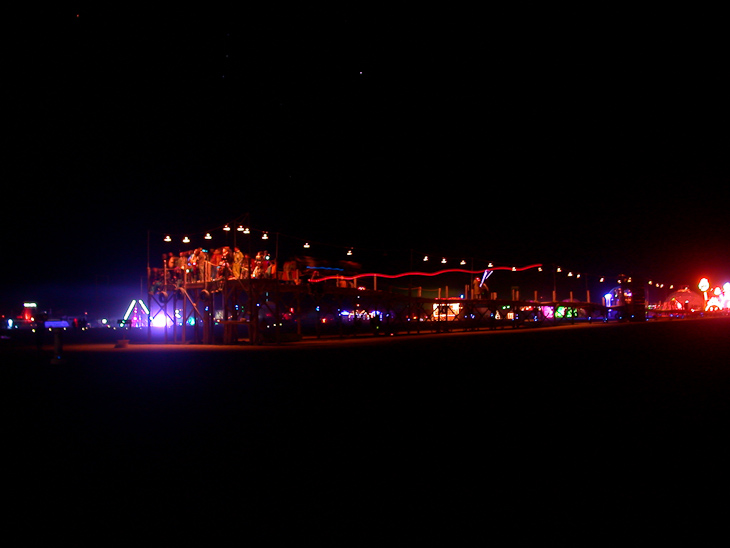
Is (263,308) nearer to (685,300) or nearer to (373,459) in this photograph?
(373,459)

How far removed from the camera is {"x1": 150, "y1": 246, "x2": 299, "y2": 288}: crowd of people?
70.1 ft

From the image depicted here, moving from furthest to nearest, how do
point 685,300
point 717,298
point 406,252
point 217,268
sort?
point 717,298
point 685,300
point 406,252
point 217,268

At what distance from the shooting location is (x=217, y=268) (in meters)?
22.0

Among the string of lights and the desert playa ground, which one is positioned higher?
the string of lights

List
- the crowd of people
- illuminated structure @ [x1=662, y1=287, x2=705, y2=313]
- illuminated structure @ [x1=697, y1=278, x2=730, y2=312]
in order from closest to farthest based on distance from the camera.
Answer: the crowd of people
illuminated structure @ [x1=662, y1=287, x2=705, y2=313]
illuminated structure @ [x1=697, y1=278, x2=730, y2=312]

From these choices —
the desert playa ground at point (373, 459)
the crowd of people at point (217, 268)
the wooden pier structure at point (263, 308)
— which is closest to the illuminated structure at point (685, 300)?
the wooden pier structure at point (263, 308)

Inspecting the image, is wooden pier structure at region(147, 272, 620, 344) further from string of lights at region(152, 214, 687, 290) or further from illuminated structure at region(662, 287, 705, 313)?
illuminated structure at region(662, 287, 705, 313)

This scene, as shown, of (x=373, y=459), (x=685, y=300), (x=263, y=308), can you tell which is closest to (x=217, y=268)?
(x=263, y=308)

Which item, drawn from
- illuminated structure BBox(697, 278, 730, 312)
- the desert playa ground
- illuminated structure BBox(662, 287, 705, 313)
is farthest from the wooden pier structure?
illuminated structure BBox(697, 278, 730, 312)

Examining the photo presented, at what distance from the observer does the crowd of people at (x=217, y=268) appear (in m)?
21.4

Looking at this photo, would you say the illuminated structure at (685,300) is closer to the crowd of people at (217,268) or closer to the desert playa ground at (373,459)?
the crowd of people at (217,268)

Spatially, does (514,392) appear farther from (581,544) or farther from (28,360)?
(28,360)

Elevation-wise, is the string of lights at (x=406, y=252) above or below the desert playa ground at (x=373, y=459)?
above

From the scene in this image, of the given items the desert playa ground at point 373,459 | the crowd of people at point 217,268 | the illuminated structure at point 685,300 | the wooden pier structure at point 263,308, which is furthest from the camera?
the illuminated structure at point 685,300
